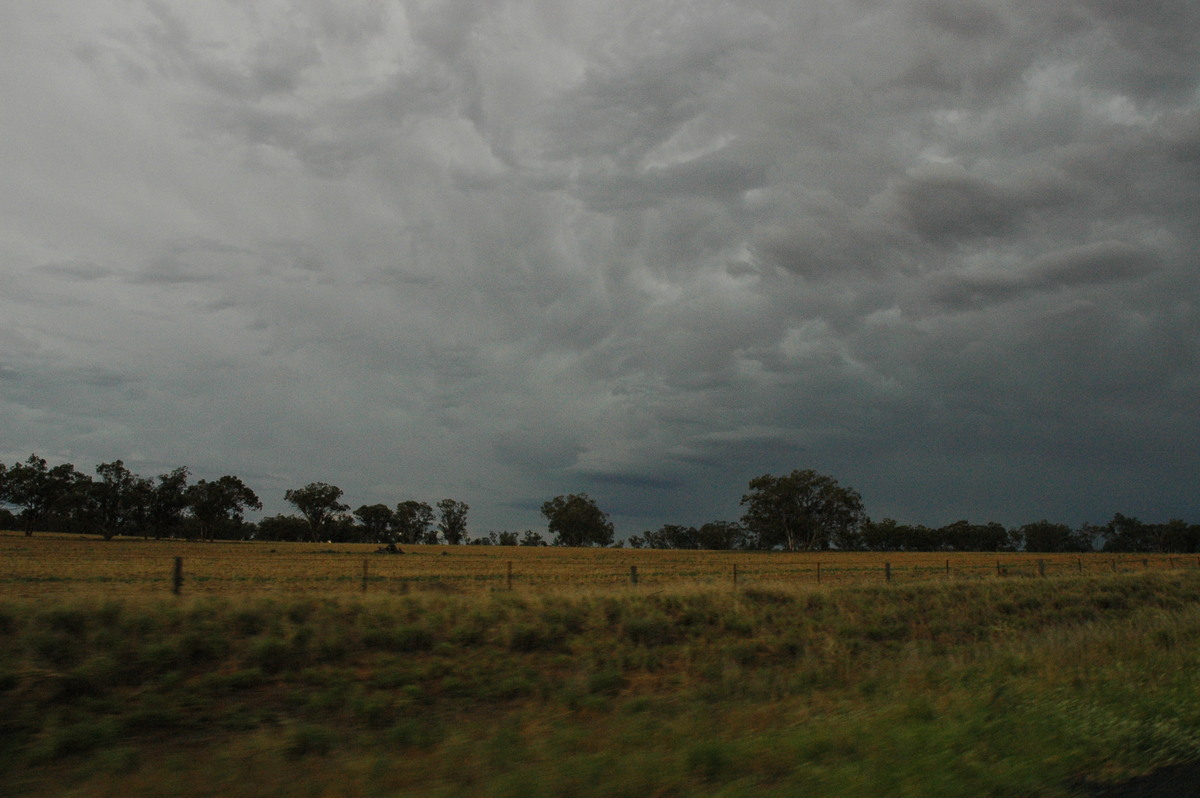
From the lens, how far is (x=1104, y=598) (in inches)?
1314

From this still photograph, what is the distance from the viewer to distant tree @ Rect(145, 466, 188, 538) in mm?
153000

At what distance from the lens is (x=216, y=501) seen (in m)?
157

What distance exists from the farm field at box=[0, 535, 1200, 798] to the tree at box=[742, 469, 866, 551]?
467 feet

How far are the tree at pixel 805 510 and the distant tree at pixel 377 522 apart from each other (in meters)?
84.9

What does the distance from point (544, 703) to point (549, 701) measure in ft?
0.39

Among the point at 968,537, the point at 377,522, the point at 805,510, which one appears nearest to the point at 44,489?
the point at 377,522

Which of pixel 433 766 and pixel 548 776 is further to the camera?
pixel 433 766

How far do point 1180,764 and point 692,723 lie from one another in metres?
4.87

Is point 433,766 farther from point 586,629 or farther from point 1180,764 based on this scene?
point 586,629

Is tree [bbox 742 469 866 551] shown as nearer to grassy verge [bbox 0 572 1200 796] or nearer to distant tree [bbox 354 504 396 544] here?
distant tree [bbox 354 504 396 544]

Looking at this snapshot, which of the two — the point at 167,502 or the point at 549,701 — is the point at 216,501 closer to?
the point at 167,502

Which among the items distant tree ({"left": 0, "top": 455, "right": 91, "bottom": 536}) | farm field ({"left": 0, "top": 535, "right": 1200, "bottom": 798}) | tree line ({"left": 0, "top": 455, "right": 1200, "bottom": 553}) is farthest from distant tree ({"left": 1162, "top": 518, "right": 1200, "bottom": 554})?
distant tree ({"left": 0, "top": 455, "right": 91, "bottom": 536})

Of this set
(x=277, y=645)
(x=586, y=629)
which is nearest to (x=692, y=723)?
(x=277, y=645)

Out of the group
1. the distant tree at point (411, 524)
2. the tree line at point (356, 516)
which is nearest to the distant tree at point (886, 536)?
the tree line at point (356, 516)
